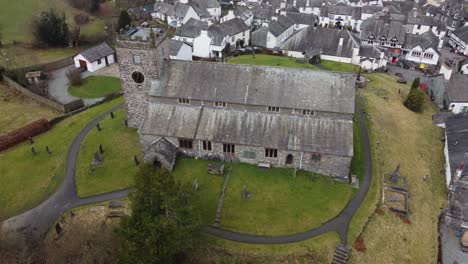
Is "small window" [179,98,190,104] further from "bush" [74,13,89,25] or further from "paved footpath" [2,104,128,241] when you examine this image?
"bush" [74,13,89,25]

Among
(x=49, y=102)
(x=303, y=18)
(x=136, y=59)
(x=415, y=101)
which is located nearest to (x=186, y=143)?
(x=136, y=59)

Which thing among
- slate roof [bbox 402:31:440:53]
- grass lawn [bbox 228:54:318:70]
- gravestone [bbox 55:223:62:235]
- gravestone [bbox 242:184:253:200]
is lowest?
gravestone [bbox 55:223:62:235]

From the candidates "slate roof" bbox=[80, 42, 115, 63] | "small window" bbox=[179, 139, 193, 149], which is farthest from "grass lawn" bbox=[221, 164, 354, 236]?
"slate roof" bbox=[80, 42, 115, 63]

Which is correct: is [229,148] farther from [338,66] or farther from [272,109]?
[338,66]

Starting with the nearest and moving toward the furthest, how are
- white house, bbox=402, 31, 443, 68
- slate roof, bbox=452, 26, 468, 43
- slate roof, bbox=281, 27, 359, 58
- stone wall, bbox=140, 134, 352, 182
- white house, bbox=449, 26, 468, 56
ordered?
1. stone wall, bbox=140, 134, 352, 182
2. slate roof, bbox=281, 27, 359, 58
3. white house, bbox=402, 31, 443, 68
4. white house, bbox=449, 26, 468, 56
5. slate roof, bbox=452, 26, 468, 43

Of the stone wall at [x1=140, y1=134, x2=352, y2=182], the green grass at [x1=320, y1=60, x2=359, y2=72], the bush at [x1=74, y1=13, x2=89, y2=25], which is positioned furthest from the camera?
the bush at [x1=74, y1=13, x2=89, y2=25]

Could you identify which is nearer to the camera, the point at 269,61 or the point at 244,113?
the point at 244,113
